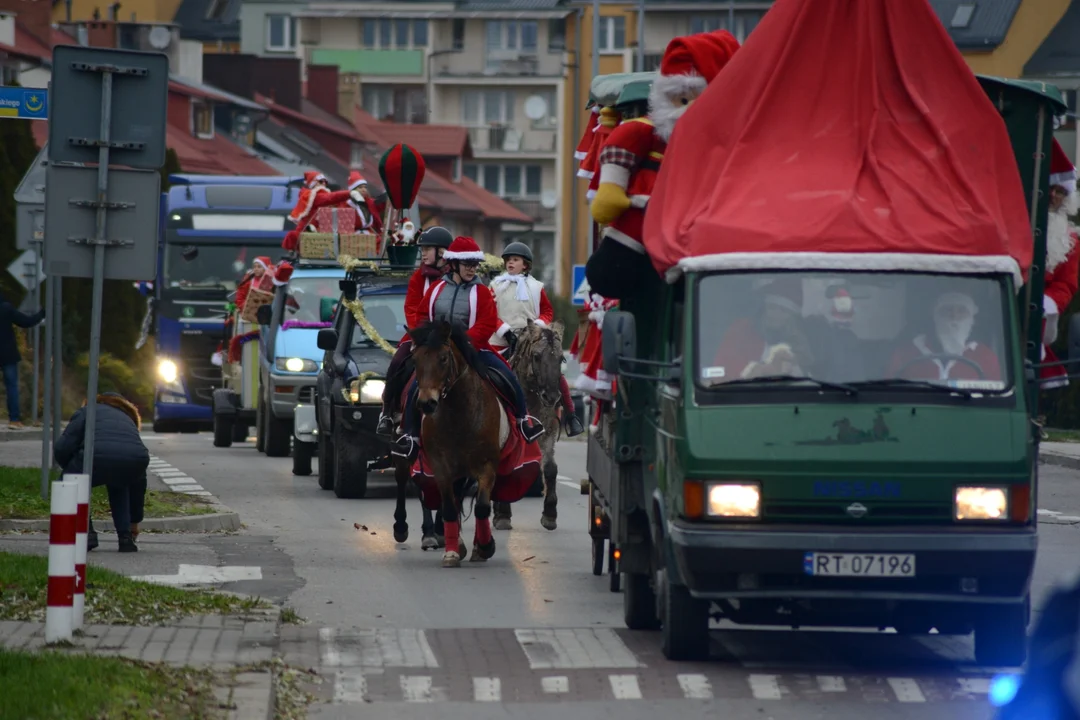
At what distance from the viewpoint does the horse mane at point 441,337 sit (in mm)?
14938

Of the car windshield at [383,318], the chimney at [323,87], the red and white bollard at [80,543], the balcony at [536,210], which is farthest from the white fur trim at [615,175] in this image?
the balcony at [536,210]

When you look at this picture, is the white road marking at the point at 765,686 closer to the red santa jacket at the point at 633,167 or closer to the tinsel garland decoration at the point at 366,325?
the red santa jacket at the point at 633,167

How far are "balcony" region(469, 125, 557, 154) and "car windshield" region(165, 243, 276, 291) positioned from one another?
263ft

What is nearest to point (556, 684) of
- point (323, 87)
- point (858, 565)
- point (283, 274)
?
point (858, 565)

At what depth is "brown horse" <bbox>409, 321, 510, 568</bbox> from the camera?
15.4m

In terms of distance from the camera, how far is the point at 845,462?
1014cm

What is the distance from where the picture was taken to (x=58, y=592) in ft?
35.1

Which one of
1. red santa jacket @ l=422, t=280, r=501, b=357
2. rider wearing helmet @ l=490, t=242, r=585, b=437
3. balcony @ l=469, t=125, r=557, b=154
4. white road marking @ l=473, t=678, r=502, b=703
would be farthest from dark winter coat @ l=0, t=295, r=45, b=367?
balcony @ l=469, t=125, r=557, b=154

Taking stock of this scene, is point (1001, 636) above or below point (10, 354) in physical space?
below

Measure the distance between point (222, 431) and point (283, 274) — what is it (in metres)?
6.18

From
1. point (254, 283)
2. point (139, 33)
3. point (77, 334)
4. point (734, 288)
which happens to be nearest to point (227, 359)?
point (254, 283)

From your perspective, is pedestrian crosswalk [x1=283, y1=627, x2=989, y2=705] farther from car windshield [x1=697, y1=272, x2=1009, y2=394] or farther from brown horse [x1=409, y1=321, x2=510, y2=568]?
brown horse [x1=409, y1=321, x2=510, y2=568]

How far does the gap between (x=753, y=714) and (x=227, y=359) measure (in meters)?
24.1

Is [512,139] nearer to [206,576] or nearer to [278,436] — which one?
[278,436]
